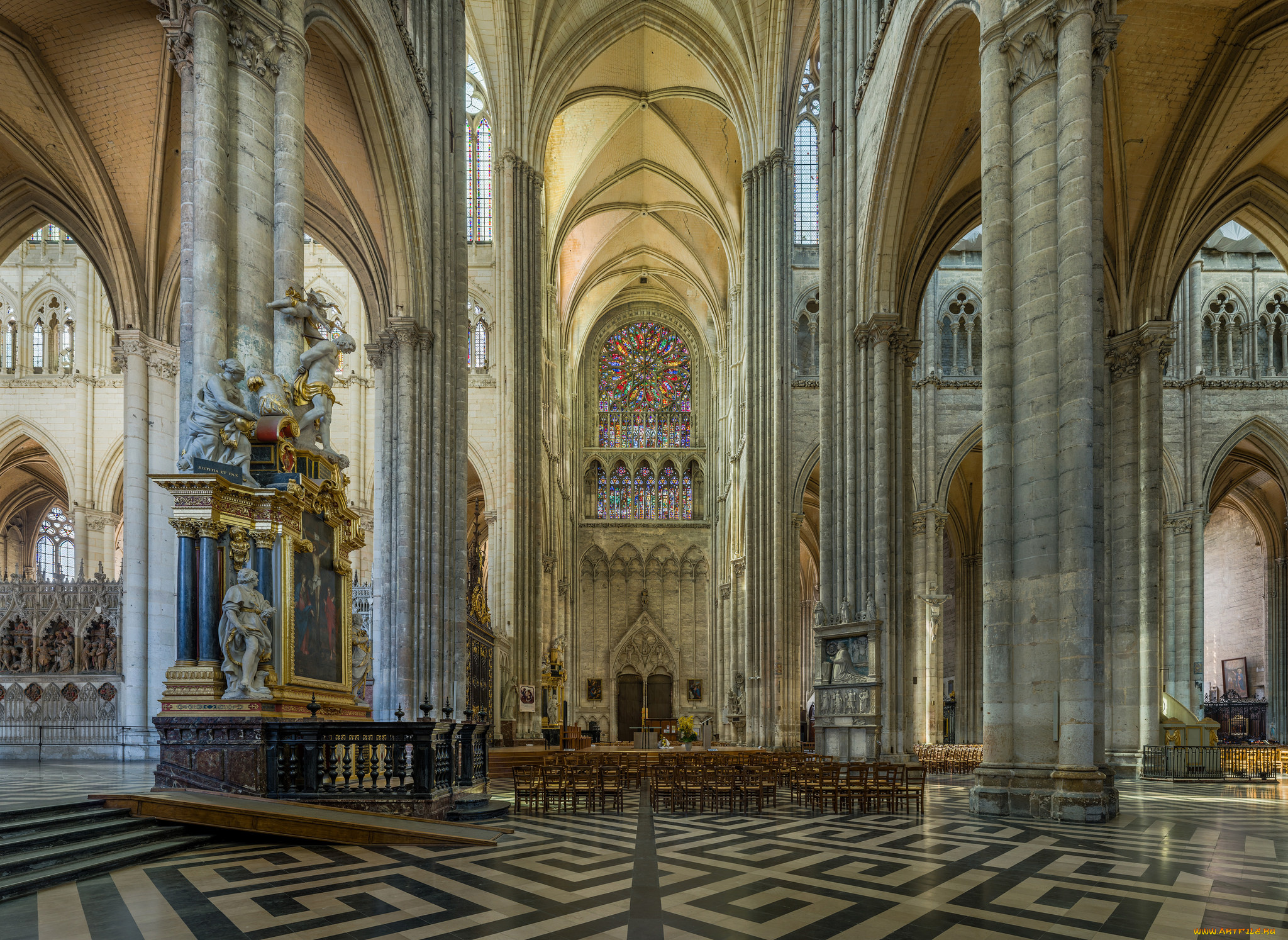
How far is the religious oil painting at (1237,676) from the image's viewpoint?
3653cm

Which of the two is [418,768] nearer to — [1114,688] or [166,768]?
[166,768]

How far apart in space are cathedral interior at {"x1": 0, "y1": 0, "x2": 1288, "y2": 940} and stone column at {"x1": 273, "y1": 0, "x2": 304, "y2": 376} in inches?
2.0

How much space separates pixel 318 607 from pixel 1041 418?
28.4 ft

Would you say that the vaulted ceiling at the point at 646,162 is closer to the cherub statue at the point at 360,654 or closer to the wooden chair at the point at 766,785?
the cherub statue at the point at 360,654

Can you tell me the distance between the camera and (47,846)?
7348mm

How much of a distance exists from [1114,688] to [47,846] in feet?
55.1

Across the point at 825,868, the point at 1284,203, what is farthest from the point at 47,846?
the point at 1284,203

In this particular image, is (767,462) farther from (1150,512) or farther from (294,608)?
(294,608)

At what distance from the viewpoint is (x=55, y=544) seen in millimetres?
41656

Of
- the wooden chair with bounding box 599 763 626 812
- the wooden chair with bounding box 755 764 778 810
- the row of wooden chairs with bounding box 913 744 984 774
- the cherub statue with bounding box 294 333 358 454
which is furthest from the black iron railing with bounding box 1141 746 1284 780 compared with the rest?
the cherub statue with bounding box 294 333 358 454

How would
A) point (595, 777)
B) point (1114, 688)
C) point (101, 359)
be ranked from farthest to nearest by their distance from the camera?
point (101, 359) → point (1114, 688) → point (595, 777)

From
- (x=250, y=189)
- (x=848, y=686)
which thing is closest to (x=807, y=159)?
(x=848, y=686)

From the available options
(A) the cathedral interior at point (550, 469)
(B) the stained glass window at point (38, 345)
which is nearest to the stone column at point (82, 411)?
(A) the cathedral interior at point (550, 469)

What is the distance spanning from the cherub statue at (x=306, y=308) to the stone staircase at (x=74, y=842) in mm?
5396
